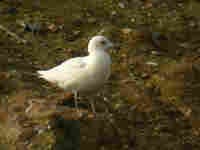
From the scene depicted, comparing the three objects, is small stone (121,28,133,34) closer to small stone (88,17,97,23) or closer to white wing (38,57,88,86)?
small stone (88,17,97,23)

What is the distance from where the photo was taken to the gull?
6.61 meters

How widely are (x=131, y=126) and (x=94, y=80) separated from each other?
1167mm

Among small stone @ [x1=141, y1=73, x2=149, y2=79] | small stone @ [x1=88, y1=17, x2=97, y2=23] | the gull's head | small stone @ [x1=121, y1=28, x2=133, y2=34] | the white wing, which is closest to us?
the white wing

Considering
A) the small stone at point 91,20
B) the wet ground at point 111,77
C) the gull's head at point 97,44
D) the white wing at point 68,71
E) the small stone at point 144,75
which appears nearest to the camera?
the wet ground at point 111,77

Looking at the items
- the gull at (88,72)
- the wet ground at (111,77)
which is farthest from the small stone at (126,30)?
the gull at (88,72)

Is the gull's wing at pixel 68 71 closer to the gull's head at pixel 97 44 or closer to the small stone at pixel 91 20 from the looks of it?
the gull's head at pixel 97 44

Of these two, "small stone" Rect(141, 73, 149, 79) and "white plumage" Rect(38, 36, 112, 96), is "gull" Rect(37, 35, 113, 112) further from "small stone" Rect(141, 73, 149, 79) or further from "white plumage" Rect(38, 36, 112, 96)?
"small stone" Rect(141, 73, 149, 79)

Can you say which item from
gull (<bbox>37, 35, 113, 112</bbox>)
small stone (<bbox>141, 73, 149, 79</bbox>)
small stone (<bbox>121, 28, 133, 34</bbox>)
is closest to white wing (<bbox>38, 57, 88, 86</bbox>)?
gull (<bbox>37, 35, 113, 112</bbox>)

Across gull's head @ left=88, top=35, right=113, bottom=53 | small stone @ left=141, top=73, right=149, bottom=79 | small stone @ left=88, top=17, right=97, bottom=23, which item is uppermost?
gull's head @ left=88, top=35, right=113, bottom=53

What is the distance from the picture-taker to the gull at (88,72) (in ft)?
21.7

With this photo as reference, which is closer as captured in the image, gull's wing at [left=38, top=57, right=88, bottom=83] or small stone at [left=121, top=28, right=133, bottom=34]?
gull's wing at [left=38, top=57, right=88, bottom=83]

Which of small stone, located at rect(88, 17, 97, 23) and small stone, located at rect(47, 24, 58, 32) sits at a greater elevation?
small stone, located at rect(88, 17, 97, 23)

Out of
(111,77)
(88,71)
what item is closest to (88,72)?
(88,71)

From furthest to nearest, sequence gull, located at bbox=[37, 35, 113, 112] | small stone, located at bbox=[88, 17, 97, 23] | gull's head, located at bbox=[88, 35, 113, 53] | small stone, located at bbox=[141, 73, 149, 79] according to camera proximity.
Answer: small stone, located at bbox=[88, 17, 97, 23]
small stone, located at bbox=[141, 73, 149, 79]
gull's head, located at bbox=[88, 35, 113, 53]
gull, located at bbox=[37, 35, 113, 112]
